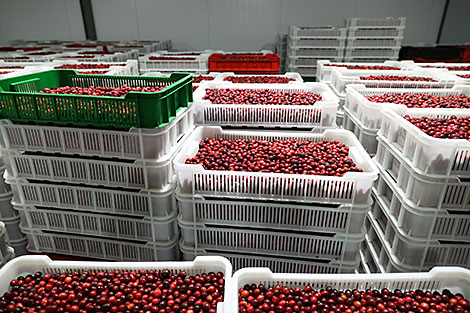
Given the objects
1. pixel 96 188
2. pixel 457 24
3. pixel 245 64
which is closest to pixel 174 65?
pixel 245 64

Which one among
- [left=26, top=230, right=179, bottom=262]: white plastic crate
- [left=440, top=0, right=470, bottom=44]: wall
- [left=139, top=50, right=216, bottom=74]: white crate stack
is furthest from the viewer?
[left=440, top=0, right=470, bottom=44]: wall

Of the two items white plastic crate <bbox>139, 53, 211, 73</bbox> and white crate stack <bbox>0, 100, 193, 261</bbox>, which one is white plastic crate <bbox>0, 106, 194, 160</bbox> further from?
white plastic crate <bbox>139, 53, 211, 73</bbox>

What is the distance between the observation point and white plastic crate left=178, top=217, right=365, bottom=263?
1947 mm

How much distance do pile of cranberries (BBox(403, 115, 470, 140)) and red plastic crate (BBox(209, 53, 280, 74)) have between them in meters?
3.22

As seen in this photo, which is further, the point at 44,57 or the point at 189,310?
the point at 44,57

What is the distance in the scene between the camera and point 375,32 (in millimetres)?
6285

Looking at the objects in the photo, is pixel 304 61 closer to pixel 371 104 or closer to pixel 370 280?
pixel 371 104

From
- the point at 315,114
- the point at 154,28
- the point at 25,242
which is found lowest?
the point at 25,242

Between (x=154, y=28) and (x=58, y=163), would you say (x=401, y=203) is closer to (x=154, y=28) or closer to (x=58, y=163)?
(x=58, y=163)

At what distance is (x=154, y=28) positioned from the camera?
9195 millimetres

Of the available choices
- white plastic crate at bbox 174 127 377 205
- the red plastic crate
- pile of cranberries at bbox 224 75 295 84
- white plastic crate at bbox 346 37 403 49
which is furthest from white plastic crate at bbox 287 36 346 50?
white plastic crate at bbox 174 127 377 205

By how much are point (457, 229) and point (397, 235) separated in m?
0.34

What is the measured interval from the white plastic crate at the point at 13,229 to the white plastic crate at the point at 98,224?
203mm

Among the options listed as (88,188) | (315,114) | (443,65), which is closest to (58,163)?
(88,188)
